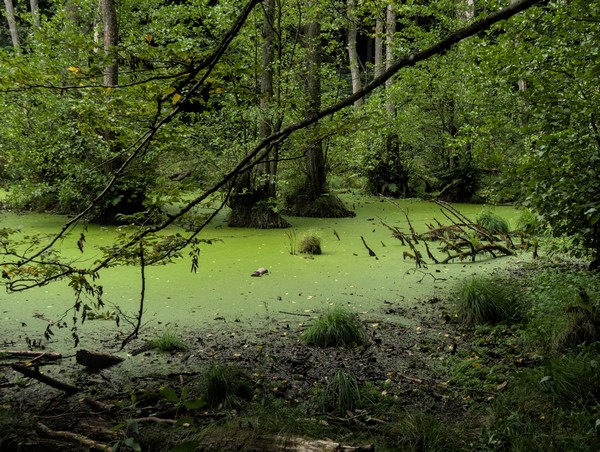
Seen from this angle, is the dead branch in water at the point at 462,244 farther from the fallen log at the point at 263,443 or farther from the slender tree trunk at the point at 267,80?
the fallen log at the point at 263,443

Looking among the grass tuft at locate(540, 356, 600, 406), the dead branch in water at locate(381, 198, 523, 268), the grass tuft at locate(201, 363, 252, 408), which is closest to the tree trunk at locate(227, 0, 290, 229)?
the dead branch in water at locate(381, 198, 523, 268)

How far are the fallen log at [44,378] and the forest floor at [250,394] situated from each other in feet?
0.17

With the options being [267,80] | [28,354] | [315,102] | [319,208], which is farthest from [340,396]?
[315,102]

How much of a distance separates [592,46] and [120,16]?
8936 mm

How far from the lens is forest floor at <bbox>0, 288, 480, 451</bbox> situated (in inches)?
75.6

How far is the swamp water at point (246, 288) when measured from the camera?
384 centimetres

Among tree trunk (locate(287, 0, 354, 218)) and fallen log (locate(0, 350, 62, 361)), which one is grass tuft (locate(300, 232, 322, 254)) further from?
fallen log (locate(0, 350, 62, 361))

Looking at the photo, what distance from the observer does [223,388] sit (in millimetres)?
2691

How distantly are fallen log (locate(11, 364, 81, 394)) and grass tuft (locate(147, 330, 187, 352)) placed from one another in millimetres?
663

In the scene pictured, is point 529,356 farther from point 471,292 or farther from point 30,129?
point 30,129

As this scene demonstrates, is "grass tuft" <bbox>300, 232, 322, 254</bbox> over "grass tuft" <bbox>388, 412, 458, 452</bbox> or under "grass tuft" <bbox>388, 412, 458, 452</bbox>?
over

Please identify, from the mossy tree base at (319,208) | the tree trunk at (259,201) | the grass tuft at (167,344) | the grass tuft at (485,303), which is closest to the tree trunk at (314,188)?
the mossy tree base at (319,208)

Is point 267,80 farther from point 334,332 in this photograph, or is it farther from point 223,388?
point 223,388

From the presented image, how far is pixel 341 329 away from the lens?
3.49 meters
